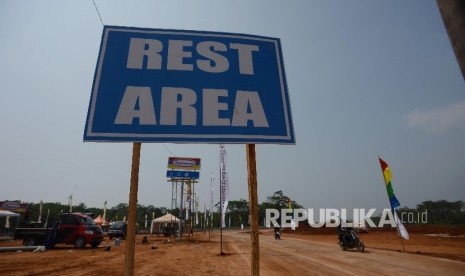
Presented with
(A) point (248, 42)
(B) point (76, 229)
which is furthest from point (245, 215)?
(A) point (248, 42)

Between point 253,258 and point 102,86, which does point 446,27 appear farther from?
point 102,86

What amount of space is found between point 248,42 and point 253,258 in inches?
75.6

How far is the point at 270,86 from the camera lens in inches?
110

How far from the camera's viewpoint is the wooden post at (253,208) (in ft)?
7.30

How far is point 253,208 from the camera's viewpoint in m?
2.35

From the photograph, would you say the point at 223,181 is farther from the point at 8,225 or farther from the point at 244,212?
the point at 244,212

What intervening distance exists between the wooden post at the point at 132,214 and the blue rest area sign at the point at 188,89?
0.44 feet

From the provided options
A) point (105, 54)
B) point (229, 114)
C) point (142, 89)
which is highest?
point (105, 54)

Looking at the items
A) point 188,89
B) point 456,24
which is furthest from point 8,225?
point 456,24

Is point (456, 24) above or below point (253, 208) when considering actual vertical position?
above

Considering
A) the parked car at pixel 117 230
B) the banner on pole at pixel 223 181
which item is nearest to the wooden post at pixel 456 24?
the banner on pole at pixel 223 181

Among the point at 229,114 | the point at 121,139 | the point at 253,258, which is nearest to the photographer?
the point at 253,258

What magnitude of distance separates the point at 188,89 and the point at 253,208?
115 cm

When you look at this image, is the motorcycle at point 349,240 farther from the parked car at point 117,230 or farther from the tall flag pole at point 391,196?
the parked car at point 117,230
